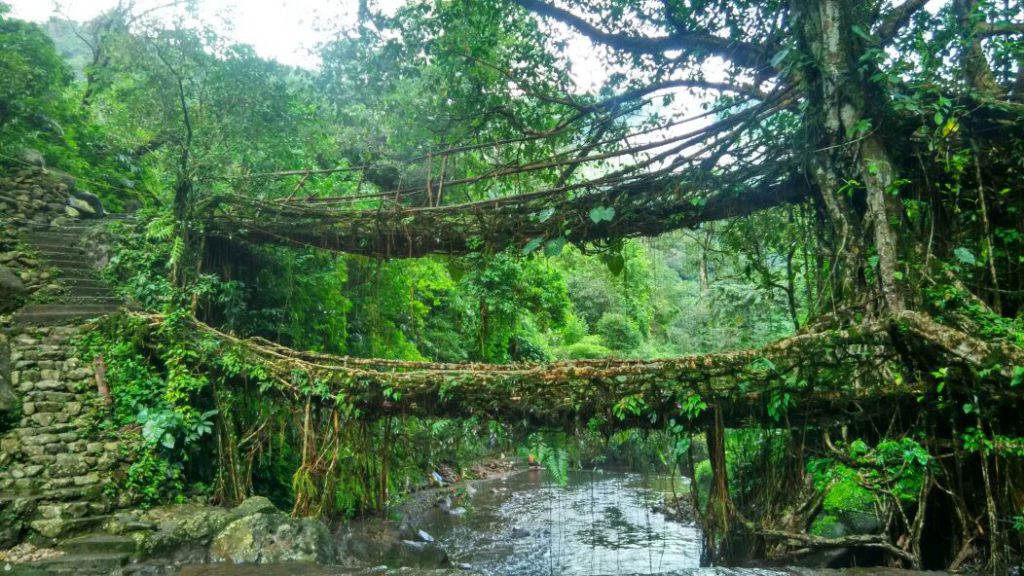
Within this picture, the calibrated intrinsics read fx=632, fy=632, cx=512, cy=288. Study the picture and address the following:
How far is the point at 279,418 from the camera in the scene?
6.95 m

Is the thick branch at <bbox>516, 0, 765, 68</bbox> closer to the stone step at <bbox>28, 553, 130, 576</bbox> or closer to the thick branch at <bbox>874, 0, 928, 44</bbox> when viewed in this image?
the thick branch at <bbox>874, 0, 928, 44</bbox>

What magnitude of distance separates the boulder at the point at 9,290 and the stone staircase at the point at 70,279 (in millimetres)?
173

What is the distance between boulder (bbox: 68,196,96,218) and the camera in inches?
409

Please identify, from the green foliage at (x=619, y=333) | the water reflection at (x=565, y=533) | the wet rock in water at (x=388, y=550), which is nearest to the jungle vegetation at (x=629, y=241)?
the wet rock in water at (x=388, y=550)

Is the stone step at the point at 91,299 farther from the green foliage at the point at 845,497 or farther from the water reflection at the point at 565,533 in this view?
the green foliage at the point at 845,497

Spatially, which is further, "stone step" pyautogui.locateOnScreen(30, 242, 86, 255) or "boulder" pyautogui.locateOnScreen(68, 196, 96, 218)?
"boulder" pyautogui.locateOnScreen(68, 196, 96, 218)

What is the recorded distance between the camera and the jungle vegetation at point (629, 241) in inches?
179

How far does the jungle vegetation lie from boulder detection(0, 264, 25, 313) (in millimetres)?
1170

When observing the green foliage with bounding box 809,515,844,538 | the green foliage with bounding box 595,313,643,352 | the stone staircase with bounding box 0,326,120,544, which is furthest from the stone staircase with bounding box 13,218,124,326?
the green foliage with bounding box 595,313,643,352

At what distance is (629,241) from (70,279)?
7385mm

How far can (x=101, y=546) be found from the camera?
17.7 feet

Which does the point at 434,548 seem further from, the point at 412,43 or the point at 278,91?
the point at 278,91

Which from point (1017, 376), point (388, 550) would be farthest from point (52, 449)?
point (1017, 376)

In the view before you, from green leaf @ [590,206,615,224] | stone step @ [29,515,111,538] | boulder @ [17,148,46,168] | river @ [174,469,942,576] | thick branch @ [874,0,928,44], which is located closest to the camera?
river @ [174,469,942,576]
